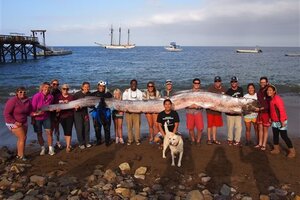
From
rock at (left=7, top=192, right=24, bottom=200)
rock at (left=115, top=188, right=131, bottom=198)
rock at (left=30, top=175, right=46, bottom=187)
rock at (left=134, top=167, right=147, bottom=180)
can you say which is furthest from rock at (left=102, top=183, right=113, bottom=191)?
rock at (left=7, top=192, right=24, bottom=200)

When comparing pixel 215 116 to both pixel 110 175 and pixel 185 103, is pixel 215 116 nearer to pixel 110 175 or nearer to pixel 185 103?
pixel 185 103

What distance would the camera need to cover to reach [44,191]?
6473mm

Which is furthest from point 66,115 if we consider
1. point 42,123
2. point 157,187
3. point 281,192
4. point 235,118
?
point 281,192

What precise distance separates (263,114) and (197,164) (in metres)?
2.24

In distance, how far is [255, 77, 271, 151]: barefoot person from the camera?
8555 millimetres

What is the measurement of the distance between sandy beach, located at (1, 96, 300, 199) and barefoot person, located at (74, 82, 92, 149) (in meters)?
0.29

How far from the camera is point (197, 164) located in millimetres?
7934

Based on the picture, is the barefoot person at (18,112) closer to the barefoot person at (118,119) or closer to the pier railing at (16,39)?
the barefoot person at (118,119)

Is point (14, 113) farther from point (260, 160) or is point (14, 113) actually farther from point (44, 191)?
point (260, 160)

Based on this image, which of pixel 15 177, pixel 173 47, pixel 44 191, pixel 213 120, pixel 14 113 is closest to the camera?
pixel 44 191

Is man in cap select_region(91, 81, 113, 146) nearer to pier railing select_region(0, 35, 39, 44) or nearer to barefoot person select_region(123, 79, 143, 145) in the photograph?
barefoot person select_region(123, 79, 143, 145)

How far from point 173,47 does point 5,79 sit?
107m

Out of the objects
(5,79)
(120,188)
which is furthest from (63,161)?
(5,79)

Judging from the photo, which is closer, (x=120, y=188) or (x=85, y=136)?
(x=120, y=188)
